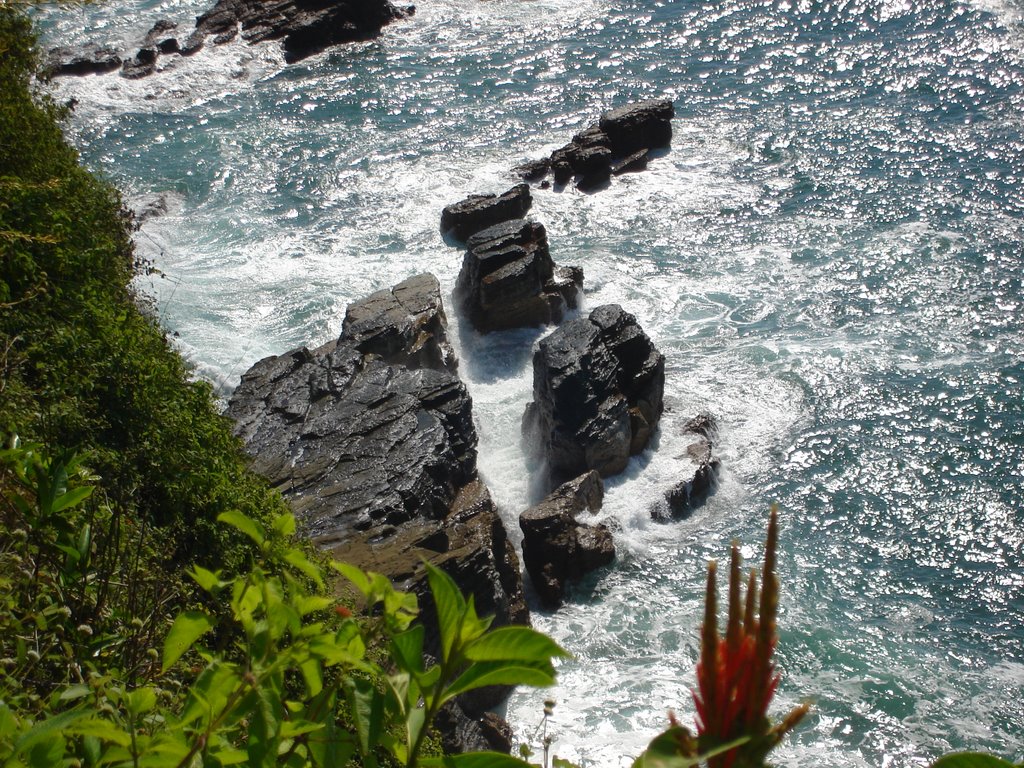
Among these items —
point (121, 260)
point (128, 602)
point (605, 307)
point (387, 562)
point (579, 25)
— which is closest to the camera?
point (128, 602)

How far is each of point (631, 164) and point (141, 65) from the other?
20.8 m

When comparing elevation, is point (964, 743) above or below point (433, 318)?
below

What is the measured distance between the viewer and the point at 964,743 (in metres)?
12.7

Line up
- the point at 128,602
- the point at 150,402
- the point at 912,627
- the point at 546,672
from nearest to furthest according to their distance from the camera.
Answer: the point at 546,672 < the point at 128,602 < the point at 150,402 < the point at 912,627

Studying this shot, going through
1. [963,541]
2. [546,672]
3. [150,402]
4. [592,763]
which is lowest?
[963,541]

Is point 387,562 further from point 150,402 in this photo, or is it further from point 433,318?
point 433,318

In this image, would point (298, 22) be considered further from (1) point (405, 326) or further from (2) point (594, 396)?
(2) point (594, 396)

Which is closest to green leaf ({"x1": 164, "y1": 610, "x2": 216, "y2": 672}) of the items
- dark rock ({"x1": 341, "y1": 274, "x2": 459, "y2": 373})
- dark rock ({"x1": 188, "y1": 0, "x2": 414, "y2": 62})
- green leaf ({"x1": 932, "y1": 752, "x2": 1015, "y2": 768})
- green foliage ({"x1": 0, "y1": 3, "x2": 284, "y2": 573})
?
green leaf ({"x1": 932, "y1": 752, "x2": 1015, "y2": 768})

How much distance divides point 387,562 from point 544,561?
3884mm

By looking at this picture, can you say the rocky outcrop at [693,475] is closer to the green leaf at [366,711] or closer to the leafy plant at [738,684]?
the green leaf at [366,711]

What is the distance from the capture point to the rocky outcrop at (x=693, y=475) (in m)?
17.0

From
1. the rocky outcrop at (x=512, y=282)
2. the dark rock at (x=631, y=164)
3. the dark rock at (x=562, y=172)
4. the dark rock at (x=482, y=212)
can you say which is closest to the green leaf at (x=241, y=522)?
the rocky outcrop at (x=512, y=282)

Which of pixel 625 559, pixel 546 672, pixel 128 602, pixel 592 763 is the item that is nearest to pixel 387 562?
pixel 592 763

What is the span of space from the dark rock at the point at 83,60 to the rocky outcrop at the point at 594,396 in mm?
27538
